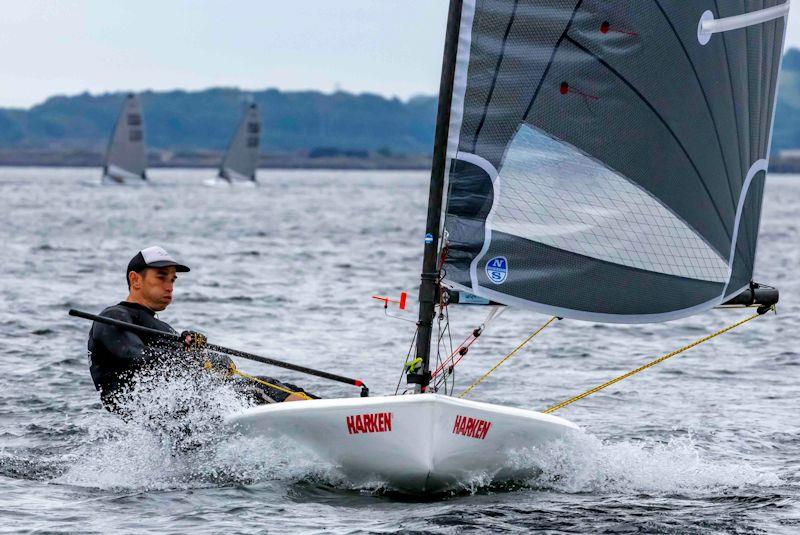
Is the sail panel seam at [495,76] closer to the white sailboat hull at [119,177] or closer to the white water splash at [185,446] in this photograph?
the white water splash at [185,446]

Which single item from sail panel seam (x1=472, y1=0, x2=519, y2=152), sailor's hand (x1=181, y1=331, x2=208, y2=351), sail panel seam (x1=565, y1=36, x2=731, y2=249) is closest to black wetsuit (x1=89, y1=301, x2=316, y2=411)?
sailor's hand (x1=181, y1=331, x2=208, y2=351)

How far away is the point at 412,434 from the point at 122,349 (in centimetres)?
211

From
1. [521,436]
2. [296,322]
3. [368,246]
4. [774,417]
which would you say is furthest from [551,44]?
[368,246]

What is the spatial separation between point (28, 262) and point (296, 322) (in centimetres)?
1077

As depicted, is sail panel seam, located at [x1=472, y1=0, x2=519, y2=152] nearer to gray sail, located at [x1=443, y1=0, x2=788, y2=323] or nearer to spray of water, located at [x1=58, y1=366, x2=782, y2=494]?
gray sail, located at [x1=443, y1=0, x2=788, y2=323]

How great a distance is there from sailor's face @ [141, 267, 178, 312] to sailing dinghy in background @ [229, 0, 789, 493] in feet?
3.65

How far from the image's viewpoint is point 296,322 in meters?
18.8

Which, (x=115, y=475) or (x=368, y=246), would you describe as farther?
(x=368, y=246)

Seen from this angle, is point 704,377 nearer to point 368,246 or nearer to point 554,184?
point 554,184

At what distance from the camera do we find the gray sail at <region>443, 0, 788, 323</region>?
8219mm

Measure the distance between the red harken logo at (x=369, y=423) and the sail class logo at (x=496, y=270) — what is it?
119 cm

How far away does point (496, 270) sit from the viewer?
824 centimetres

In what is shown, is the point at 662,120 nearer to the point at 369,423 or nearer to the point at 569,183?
the point at 569,183

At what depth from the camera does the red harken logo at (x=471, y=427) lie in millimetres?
7668
